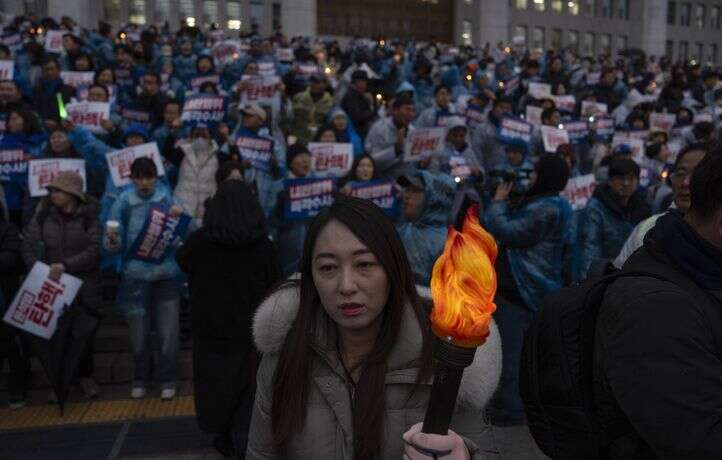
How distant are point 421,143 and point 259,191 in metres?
2.00

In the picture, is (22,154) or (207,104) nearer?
(22,154)

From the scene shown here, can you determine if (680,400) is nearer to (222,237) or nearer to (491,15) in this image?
(222,237)

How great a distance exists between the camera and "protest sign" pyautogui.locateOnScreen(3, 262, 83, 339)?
16.7ft

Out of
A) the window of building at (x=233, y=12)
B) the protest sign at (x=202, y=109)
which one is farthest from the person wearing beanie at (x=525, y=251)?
the window of building at (x=233, y=12)

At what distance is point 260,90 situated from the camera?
9.49m

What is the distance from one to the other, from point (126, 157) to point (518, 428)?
449cm

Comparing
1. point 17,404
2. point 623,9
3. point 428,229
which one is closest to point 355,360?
point 428,229

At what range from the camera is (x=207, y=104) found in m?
8.11

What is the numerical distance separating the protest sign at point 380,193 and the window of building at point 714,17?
71.3m

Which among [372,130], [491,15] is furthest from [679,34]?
[372,130]

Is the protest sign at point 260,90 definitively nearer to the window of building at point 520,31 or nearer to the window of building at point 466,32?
the window of building at point 466,32

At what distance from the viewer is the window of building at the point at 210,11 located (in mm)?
46594

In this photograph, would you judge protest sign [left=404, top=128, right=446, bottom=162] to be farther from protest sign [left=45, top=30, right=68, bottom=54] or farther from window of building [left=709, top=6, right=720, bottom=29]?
window of building [left=709, top=6, right=720, bottom=29]

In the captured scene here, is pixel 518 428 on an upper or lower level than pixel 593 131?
lower
